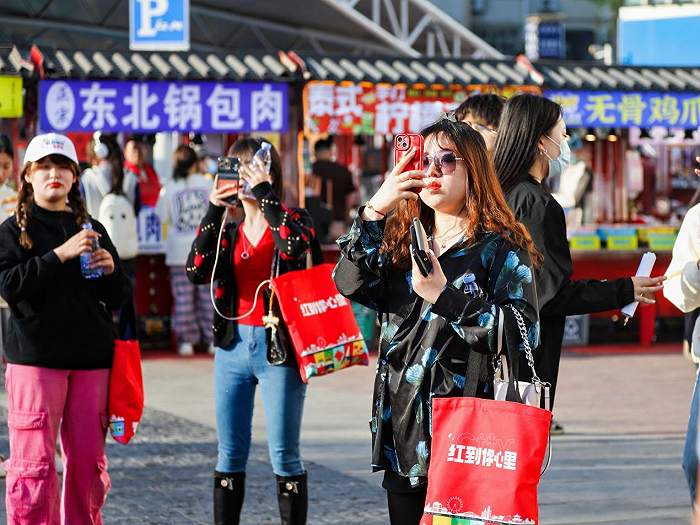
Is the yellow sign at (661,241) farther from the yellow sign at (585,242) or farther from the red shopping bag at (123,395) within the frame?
the red shopping bag at (123,395)

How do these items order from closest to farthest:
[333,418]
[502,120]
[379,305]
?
[379,305] < [502,120] < [333,418]

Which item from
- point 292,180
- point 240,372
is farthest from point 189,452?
point 292,180

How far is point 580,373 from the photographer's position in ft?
36.7

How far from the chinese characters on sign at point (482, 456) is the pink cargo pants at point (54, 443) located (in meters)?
2.03

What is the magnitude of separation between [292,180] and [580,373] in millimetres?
3664

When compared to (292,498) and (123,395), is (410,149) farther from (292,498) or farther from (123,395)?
(292,498)

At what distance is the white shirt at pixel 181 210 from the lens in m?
11.6

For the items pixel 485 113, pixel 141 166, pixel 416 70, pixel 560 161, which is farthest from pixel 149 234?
pixel 560 161

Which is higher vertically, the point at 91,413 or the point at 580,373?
the point at 91,413

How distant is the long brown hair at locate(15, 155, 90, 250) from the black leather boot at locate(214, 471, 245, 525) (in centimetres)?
129

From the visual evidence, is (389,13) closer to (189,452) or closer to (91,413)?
(189,452)

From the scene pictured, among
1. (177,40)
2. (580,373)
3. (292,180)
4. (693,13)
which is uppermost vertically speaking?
(693,13)

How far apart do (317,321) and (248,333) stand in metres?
0.31

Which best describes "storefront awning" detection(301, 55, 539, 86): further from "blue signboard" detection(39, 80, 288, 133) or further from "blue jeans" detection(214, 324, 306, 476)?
"blue jeans" detection(214, 324, 306, 476)
